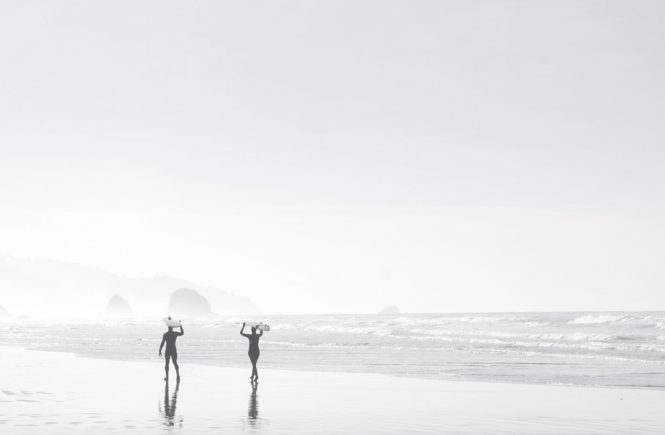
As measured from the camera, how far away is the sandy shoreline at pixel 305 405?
53.2 feet

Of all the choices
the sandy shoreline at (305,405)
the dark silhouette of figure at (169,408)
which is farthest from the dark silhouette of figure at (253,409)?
the dark silhouette of figure at (169,408)

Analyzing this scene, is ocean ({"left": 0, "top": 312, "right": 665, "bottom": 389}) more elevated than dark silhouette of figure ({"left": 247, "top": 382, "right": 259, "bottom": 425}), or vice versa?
ocean ({"left": 0, "top": 312, "right": 665, "bottom": 389})

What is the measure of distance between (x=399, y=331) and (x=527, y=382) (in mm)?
45081

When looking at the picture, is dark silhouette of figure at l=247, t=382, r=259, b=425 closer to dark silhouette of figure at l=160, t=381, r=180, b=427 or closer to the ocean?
dark silhouette of figure at l=160, t=381, r=180, b=427

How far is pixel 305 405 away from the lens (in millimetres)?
19844

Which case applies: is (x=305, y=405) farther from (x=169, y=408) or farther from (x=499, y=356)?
(x=499, y=356)

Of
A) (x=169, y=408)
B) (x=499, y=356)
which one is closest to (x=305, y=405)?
(x=169, y=408)

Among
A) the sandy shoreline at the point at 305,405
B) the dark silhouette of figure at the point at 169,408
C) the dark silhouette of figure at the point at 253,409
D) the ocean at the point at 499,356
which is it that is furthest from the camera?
the ocean at the point at 499,356

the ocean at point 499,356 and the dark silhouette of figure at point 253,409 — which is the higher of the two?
the ocean at point 499,356

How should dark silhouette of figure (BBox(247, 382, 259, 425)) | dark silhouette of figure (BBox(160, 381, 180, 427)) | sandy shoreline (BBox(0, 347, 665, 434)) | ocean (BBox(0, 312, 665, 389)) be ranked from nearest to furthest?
1. sandy shoreline (BBox(0, 347, 665, 434))
2. dark silhouette of figure (BBox(160, 381, 180, 427))
3. dark silhouette of figure (BBox(247, 382, 259, 425))
4. ocean (BBox(0, 312, 665, 389))

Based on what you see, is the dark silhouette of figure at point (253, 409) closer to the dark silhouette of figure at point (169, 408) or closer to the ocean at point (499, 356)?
the dark silhouette of figure at point (169, 408)

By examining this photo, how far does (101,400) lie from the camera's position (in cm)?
2020

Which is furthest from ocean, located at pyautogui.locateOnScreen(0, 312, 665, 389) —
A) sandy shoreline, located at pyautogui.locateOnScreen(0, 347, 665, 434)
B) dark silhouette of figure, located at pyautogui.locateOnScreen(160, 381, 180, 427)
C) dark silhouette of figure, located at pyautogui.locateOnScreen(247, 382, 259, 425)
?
dark silhouette of figure, located at pyautogui.locateOnScreen(247, 382, 259, 425)

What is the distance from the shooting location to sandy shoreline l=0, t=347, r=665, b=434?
1622 cm
